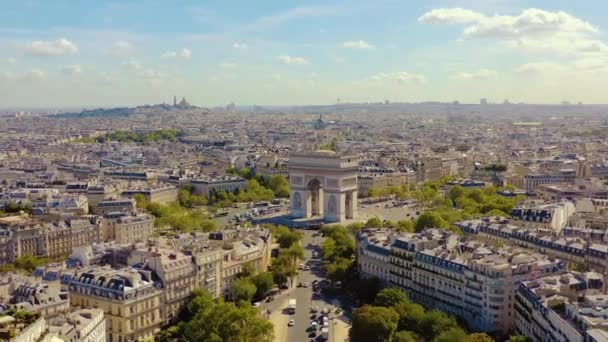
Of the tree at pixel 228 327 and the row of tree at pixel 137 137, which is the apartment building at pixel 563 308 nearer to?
the tree at pixel 228 327

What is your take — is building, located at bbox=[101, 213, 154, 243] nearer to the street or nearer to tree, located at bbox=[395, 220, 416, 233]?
the street

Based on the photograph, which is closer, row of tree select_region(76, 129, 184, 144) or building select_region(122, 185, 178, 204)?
building select_region(122, 185, 178, 204)

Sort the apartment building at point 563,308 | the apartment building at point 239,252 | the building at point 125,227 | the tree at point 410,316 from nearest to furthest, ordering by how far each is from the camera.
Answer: the apartment building at point 563,308 → the tree at point 410,316 → the apartment building at point 239,252 → the building at point 125,227

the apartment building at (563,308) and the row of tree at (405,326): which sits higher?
the apartment building at (563,308)

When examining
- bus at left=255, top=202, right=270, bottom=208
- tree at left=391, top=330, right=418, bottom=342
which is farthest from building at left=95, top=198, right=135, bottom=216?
tree at left=391, top=330, right=418, bottom=342

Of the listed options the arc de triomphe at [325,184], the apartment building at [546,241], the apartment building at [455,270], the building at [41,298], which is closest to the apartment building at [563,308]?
the apartment building at [455,270]

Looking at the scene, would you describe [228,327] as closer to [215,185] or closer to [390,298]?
[390,298]

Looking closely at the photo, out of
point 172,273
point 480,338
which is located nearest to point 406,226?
point 172,273
